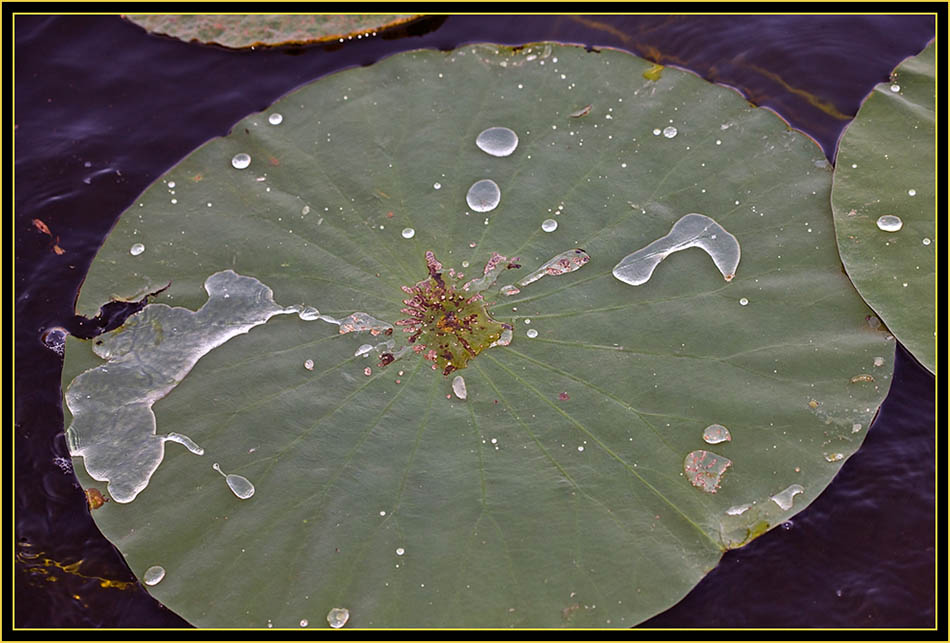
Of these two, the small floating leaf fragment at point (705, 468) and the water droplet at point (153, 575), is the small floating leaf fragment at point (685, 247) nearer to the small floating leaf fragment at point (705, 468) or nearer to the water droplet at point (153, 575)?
the small floating leaf fragment at point (705, 468)

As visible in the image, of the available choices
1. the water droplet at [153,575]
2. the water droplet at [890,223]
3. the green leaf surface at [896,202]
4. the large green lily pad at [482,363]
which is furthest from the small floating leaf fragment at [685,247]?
the water droplet at [153,575]

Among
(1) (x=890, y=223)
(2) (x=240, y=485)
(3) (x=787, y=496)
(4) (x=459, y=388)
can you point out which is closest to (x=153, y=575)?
(2) (x=240, y=485)

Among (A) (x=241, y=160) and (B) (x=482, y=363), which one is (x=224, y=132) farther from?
(B) (x=482, y=363)

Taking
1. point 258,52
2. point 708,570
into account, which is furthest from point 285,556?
point 258,52

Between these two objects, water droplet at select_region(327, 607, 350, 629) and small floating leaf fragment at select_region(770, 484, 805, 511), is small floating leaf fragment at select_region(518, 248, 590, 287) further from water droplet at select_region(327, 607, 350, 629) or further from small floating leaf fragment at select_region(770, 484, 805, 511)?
water droplet at select_region(327, 607, 350, 629)

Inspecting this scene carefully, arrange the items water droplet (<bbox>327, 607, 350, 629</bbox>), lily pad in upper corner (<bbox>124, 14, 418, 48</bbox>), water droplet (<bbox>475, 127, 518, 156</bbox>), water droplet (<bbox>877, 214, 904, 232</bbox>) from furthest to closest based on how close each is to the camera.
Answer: lily pad in upper corner (<bbox>124, 14, 418, 48</bbox>)
water droplet (<bbox>475, 127, 518, 156</bbox>)
water droplet (<bbox>877, 214, 904, 232</bbox>)
water droplet (<bbox>327, 607, 350, 629</bbox>)

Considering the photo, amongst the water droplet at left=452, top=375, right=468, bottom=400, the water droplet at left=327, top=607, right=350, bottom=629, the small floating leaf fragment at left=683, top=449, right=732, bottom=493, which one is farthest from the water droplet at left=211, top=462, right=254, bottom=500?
the small floating leaf fragment at left=683, top=449, right=732, bottom=493
